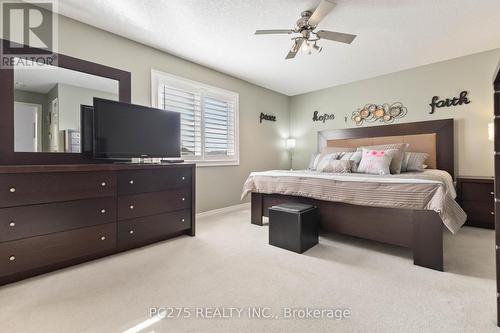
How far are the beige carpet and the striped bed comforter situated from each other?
53cm

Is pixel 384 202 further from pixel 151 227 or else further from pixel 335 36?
pixel 151 227

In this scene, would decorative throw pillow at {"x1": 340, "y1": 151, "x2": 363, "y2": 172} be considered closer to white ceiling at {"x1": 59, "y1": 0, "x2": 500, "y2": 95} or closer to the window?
white ceiling at {"x1": 59, "y1": 0, "x2": 500, "y2": 95}

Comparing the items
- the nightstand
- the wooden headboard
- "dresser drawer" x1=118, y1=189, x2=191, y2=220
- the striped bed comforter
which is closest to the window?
"dresser drawer" x1=118, y1=189, x2=191, y2=220

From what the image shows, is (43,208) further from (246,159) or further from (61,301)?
(246,159)

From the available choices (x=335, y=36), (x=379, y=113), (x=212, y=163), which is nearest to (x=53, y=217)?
(x=212, y=163)

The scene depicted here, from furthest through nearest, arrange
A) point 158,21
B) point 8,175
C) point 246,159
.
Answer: point 246,159 → point 158,21 → point 8,175

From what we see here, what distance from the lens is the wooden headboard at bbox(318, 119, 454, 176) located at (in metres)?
3.57

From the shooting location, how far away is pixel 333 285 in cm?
171

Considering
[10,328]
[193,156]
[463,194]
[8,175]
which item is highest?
[193,156]

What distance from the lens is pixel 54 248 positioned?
6.15 feet

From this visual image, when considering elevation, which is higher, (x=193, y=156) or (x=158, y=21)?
(x=158, y=21)

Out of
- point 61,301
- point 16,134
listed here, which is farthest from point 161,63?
point 61,301

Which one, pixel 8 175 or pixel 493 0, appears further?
pixel 493 0

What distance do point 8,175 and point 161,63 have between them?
2.26m
